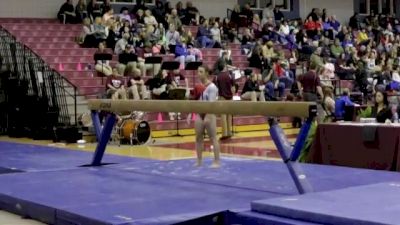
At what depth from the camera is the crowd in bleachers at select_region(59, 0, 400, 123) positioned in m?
17.1

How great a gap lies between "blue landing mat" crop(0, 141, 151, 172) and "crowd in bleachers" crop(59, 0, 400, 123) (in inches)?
118

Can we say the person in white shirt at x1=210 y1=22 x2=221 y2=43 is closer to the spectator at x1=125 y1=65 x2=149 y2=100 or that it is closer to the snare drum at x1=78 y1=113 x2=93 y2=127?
the spectator at x1=125 y1=65 x2=149 y2=100

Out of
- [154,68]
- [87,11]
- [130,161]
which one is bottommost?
[130,161]

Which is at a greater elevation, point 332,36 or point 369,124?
point 332,36

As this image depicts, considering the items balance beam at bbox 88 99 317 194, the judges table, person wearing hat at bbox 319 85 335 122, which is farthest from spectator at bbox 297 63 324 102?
balance beam at bbox 88 99 317 194

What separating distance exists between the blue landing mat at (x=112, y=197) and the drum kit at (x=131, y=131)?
5248 mm

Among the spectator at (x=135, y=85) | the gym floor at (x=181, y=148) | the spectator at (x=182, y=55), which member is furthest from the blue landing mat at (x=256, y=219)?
the spectator at (x=182, y=55)

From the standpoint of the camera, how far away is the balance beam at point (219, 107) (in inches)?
252

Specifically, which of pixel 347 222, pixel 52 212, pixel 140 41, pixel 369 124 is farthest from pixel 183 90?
pixel 347 222

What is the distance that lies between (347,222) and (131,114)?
993 cm

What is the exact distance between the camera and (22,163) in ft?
33.6

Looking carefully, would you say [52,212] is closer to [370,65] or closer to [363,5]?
[370,65]

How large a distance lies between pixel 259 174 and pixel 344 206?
3.04 meters

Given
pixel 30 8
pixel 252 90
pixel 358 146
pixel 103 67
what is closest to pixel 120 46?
pixel 103 67
